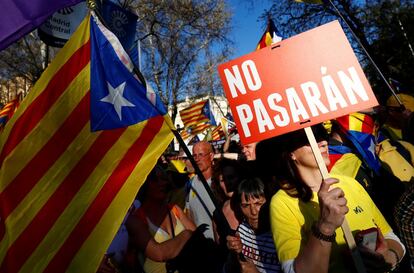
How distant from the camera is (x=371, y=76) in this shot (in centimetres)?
1739

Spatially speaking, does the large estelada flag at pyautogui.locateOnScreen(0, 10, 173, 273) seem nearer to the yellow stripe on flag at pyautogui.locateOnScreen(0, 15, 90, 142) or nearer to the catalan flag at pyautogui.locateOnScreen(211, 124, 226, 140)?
the yellow stripe on flag at pyautogui.locateOnScreen(0, 15, 90, 142)

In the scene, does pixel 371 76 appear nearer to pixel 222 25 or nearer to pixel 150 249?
pixel 222 25

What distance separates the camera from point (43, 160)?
2268 mm

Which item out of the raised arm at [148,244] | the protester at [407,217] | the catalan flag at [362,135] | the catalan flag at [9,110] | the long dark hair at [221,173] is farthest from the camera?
the catalan flag at [9,110]

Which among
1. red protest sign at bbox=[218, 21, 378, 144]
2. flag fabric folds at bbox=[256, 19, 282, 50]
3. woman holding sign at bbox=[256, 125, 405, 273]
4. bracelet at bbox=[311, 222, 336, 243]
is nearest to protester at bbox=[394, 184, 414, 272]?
woman holding sign at bbox=[256, 125, 405, 273]

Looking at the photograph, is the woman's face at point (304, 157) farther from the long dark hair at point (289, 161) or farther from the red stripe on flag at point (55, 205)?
the red stripe on flag at point (55, 205)

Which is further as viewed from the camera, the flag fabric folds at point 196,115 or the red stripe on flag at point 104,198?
the flag fabric folds at point 196,115

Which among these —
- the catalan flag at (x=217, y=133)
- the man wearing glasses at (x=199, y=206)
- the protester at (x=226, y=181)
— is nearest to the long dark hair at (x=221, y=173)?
the protester at (x=226, y=181)

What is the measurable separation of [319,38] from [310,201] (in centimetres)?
84

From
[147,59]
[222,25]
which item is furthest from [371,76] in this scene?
[147,59]

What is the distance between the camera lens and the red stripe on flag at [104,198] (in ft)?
6.84

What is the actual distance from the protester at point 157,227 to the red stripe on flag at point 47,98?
110 cm

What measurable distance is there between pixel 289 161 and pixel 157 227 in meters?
1.48

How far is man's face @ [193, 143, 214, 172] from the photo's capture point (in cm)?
489
